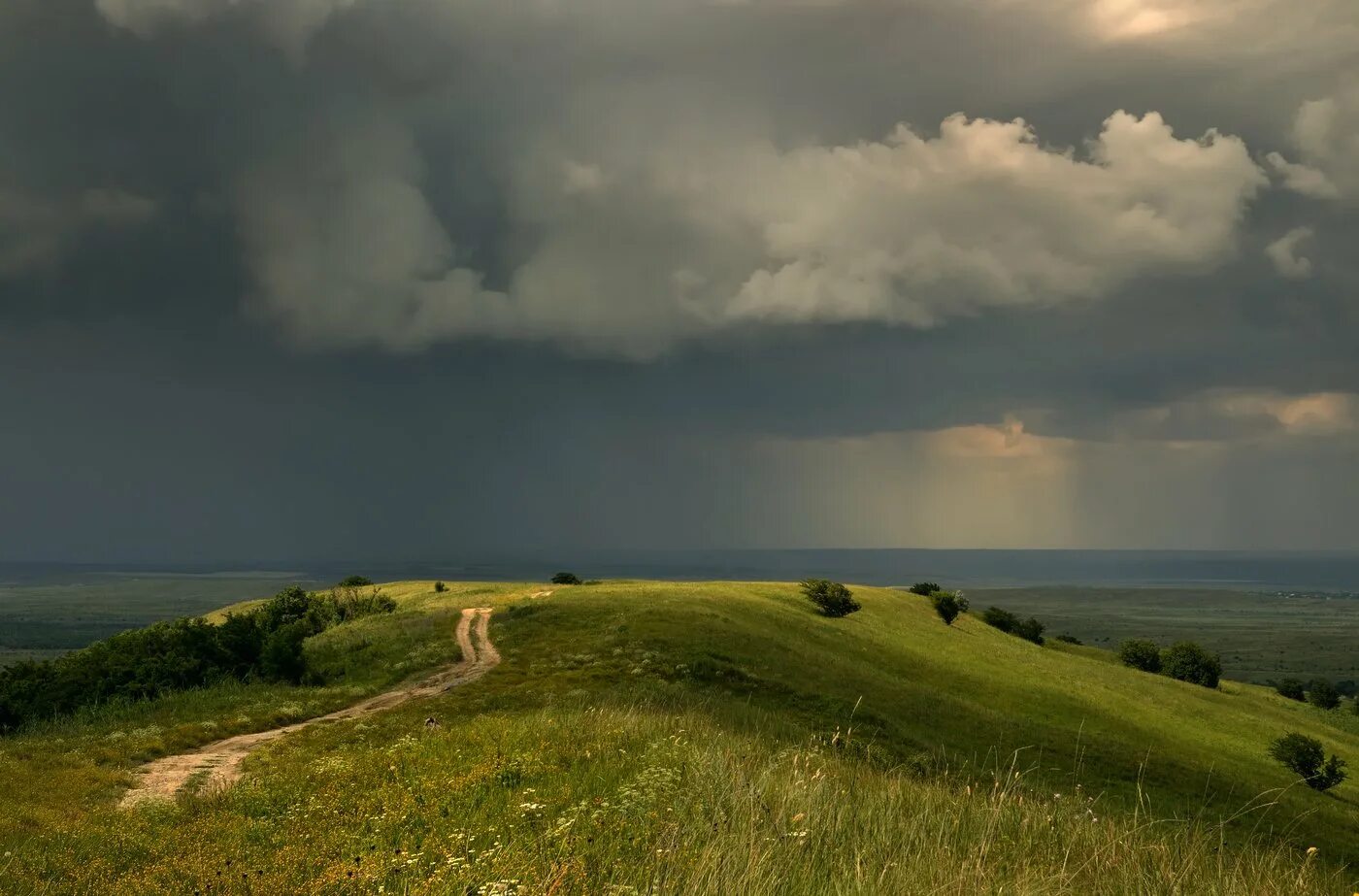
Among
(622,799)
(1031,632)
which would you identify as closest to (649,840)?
(622,799)

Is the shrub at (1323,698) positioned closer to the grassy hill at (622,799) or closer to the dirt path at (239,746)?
the grassy hill at (622,799)

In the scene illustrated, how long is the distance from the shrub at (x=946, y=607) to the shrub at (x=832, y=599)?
15940mm

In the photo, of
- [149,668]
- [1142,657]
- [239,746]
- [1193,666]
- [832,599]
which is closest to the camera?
[239,746]

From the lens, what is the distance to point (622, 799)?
978 centimetres

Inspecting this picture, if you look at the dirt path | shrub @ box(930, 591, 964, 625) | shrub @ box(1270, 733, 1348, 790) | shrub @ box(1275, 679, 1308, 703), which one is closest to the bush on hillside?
shrub @ box(930, 591, 964, 625)

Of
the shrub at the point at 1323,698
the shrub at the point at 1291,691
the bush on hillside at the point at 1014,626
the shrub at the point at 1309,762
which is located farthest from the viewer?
the shrub at the point at 1291,691

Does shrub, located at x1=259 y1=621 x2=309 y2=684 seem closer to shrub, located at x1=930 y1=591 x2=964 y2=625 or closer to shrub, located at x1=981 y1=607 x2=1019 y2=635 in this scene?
shrub, located at x1=930 y1=591 x2=964 y2=625

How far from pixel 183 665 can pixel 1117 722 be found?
194ft

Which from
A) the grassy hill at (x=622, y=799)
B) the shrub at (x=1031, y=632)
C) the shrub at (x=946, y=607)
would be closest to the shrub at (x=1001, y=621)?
the shrub at (x=1031, y=632)

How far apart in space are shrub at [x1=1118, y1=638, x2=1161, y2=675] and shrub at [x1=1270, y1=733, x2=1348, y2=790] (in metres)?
42.7

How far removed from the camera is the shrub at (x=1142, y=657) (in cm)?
9569

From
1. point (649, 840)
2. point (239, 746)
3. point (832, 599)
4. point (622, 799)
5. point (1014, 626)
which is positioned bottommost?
point (1014, 626)

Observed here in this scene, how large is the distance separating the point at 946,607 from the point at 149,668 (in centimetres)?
7640

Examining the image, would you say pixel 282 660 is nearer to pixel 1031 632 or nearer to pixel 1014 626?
pixel 1031 632
